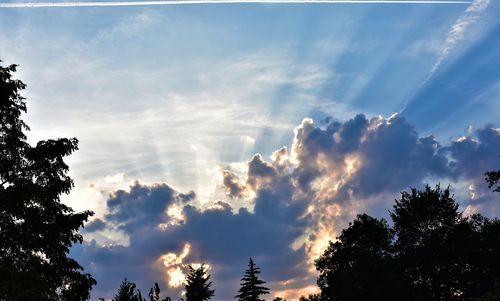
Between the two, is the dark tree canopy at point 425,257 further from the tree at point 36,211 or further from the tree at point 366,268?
the tree at point 36,211

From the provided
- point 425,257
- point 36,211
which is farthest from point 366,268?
point 36,211

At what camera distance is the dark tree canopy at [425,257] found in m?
58.4

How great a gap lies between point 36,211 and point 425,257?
187 feet

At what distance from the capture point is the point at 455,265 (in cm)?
6128

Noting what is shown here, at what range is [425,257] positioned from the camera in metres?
61.2

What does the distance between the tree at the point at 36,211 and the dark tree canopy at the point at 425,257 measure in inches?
1846

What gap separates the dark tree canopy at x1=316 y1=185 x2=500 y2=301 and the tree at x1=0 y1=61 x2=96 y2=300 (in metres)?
46.9

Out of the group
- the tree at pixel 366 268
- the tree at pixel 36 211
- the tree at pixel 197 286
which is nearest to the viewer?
the tree at pixel 36 211

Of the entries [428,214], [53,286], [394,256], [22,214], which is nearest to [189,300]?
[53,286]

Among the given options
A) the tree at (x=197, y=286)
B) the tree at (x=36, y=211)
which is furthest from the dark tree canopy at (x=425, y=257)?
the tree at (x=36, y=211)

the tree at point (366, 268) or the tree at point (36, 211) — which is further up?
the tree at point (366, 268)

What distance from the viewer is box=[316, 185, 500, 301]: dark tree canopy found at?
58375 mm

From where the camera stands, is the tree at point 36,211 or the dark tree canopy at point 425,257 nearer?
the tree at point 36,211

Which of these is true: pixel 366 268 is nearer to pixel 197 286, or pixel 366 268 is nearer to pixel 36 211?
pixel 197 286
